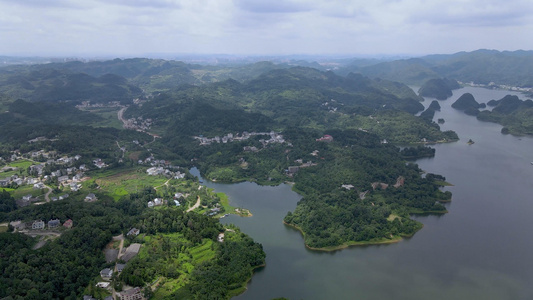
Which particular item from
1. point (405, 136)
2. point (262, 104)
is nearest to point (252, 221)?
point (405, 136)

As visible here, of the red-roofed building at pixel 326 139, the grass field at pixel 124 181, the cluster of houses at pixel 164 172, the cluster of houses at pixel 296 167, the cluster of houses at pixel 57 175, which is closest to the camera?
the cluster of houses at pixel 57 175

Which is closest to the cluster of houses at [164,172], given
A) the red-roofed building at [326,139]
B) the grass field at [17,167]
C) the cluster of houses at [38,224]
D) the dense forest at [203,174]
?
the dense forest at [203,174]

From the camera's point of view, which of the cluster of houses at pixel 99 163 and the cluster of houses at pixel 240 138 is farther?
the cluster of houses at pixel 240 138

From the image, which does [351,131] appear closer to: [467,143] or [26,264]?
[467,143]

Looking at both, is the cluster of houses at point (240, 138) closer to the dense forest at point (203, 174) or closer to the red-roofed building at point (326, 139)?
the dense forest at point (203, 174)

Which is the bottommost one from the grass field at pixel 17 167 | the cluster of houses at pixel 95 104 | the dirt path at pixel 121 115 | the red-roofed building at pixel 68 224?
the red-roofed building at pixel 68 224

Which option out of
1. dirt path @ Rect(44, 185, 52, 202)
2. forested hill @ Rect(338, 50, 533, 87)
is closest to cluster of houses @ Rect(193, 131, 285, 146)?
dirt path @ Rect(44, 185, 52, 202)

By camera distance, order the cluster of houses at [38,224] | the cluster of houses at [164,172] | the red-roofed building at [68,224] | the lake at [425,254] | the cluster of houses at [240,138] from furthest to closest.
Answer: the cluster of houses at [240,138] → the cluster of houses at [164,172] → the red-roofed building at [68,224] → the cluster of houses at [38,224] → the lake at [425,254]

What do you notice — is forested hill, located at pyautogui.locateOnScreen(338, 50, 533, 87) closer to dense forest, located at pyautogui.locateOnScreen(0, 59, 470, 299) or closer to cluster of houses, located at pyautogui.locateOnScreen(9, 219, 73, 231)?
dense forest, located at pyautogui.locateOnScreen(0, 59, 470, 299)

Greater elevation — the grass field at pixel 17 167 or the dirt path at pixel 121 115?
the dirt path at pixel 121 115
